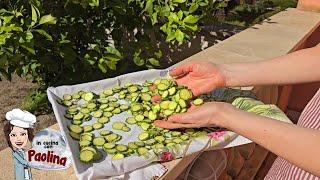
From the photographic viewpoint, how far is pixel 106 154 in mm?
1594

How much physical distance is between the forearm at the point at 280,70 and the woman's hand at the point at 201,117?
326 millimetres

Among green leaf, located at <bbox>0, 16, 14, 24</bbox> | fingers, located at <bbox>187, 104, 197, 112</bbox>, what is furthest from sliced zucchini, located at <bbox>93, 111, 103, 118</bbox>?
green leaf, located at <bbox>0, 16, 14, 24</bbox>

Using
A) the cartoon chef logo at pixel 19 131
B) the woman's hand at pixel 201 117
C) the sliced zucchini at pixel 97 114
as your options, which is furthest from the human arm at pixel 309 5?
the cartoon chef logo at pixel 19 131

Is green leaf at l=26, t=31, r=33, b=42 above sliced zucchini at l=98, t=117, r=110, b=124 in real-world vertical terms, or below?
above

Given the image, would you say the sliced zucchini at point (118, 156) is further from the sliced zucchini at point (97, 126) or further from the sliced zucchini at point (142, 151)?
the sliced zucchini at point (97, 126)

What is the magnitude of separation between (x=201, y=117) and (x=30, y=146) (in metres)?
0.65

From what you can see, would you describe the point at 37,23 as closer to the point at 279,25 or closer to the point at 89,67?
the point at 89,67

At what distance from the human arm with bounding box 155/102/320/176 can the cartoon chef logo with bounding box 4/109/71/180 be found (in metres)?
0.53

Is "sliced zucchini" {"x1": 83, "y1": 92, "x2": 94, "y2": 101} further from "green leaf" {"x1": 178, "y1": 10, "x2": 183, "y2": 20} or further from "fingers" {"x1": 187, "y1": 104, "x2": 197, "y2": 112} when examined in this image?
"green leaf" {"x1": 178, "y1": 10, "x2": 183, "y2": 20}

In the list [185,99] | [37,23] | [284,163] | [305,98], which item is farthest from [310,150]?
[305,98]

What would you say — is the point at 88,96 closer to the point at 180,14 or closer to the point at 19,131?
the point at 19,131

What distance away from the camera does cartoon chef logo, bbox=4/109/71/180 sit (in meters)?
1.43

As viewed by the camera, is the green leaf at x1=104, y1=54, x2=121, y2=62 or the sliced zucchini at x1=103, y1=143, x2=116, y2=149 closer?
the sliced zucchini at x1=103, y1=143, x2=116, y2=149

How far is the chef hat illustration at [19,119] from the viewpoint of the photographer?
55.2 inches
